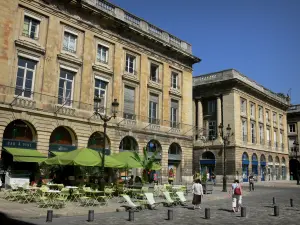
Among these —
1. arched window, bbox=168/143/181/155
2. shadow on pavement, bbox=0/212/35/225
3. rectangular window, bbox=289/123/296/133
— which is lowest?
shadow on pavement, bbox=0/212/35/225

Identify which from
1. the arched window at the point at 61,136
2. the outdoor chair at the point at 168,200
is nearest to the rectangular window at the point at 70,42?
the arched window at the point at 61,136

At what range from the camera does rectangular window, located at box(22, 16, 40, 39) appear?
20.0m

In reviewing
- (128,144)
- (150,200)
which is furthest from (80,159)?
(128,144)

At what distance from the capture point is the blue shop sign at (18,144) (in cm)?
1823

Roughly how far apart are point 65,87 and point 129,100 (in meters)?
6.01

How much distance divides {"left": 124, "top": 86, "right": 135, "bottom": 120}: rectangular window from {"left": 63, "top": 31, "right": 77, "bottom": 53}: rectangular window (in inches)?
216

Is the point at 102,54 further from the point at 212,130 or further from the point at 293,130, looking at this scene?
the point at 293,130

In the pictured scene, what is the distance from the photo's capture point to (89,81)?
75.7 ft

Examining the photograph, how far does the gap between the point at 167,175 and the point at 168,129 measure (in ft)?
13.5

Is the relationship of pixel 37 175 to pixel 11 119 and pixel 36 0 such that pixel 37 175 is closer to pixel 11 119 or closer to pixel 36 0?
pixel 11 119

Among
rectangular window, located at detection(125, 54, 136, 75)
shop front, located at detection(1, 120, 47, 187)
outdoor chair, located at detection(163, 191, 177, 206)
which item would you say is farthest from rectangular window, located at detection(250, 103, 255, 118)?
shop front, located at detection(1, 120, 47, 187)

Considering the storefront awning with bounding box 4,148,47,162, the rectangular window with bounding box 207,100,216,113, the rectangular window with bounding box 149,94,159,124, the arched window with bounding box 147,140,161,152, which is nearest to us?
the storefront awning with bounding box 4,148,47,162

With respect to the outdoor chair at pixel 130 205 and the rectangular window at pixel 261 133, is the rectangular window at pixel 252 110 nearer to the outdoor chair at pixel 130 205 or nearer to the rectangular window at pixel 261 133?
the rectangular window at pixel 261 133

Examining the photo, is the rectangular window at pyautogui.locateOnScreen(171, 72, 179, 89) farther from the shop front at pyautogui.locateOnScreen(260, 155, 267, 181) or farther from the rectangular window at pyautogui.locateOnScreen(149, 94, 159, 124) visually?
the shop front at pyautogui.locateOnScreen(260, 155, 267, 181)
